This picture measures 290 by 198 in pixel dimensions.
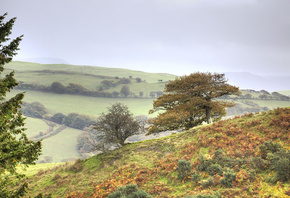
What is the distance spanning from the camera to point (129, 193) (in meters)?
11.7

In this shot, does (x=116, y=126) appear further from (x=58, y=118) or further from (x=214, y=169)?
(x=58, y=118)

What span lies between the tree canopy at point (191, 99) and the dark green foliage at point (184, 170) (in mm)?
11211

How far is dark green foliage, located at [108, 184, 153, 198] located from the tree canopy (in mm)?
13378

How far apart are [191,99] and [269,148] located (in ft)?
46.9

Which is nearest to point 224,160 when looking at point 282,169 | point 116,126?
point 282,169

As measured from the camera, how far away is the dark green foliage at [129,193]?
11.1 m

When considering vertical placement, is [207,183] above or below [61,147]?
above

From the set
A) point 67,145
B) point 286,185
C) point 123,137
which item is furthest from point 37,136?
point 286,185

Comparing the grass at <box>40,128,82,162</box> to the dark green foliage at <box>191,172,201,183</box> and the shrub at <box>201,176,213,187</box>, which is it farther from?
the shrub at <box>201,176,213,187</box>

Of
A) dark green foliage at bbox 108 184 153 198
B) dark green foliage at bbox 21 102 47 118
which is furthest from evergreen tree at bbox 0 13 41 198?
dark green foliage at bbox 21 102 47 118

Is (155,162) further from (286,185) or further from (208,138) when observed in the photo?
(286,185)

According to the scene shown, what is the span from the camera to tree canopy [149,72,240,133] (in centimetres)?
2545

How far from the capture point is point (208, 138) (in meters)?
16.8

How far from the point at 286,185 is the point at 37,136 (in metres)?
144
